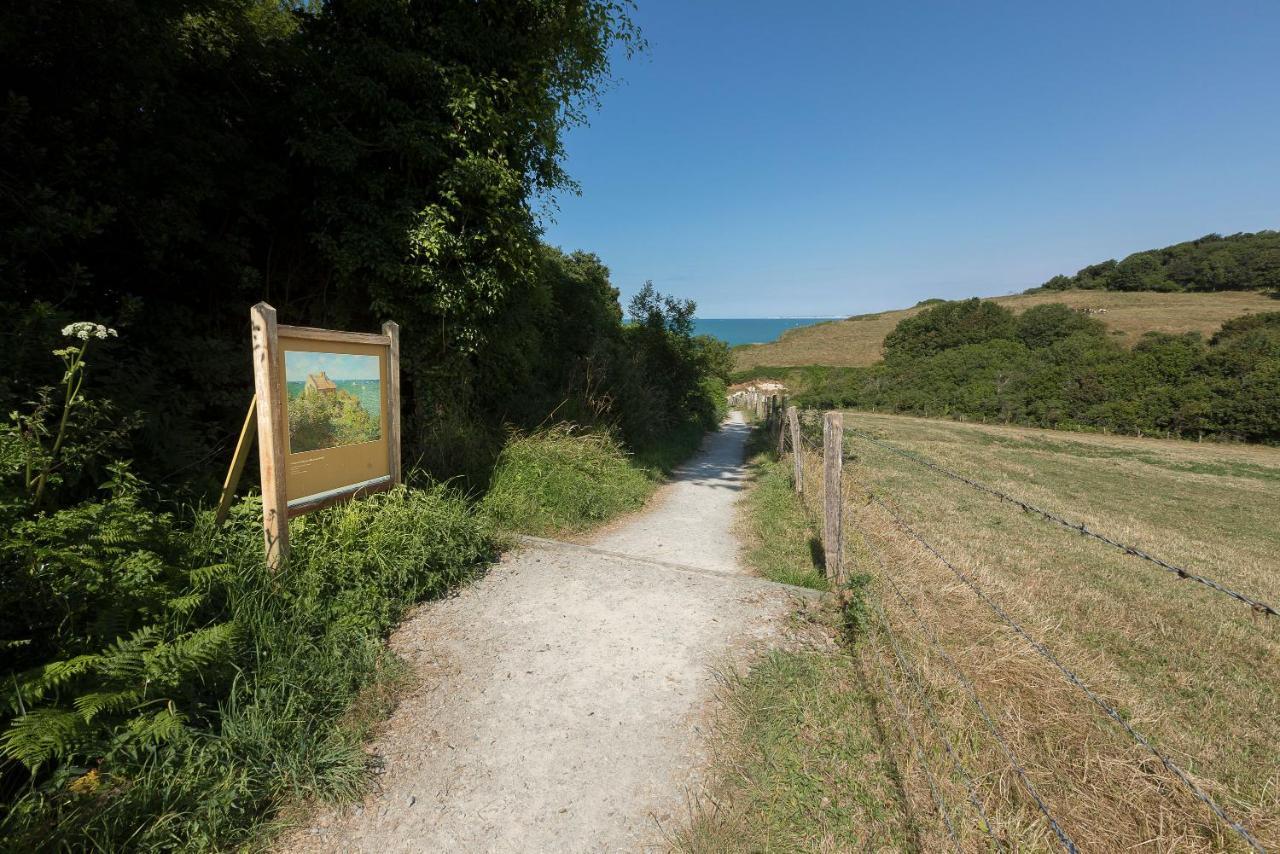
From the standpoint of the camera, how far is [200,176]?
4945mm

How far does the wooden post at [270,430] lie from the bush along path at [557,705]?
1096 mm

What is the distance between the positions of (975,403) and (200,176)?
37694mm

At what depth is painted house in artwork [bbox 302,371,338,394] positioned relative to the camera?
3875 millimetres

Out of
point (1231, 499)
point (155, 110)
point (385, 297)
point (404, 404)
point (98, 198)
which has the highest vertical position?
point (155, 110)

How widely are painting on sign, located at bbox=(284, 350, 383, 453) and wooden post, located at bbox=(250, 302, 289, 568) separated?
0.14 meters

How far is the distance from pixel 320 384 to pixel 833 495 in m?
4.24

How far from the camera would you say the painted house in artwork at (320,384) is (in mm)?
3875

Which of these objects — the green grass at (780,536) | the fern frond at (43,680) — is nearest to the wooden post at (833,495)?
the green grass at (780,536)

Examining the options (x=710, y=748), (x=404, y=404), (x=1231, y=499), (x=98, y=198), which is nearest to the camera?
(x=710, y=748)

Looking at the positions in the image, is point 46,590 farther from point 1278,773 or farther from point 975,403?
point 975,403

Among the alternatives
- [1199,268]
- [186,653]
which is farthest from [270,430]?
[1199,268]

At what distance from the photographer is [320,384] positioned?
400 centimetres

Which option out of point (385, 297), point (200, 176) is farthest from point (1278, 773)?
point (200, 176)

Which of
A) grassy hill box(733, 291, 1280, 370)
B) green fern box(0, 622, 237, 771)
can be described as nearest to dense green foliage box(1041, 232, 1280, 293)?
grassy hill box(733, 291, 1280, 370)
